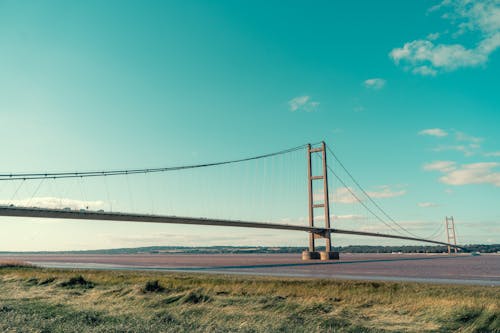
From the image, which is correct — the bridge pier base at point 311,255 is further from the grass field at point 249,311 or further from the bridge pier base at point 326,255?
the grass field at point 249,311

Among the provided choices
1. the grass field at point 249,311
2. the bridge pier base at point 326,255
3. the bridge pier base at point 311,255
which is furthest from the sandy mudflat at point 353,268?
the grass field at point 249,311

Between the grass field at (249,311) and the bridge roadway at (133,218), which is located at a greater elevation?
the bridge roadway at (133,218)

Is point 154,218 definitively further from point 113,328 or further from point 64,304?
point 113,328

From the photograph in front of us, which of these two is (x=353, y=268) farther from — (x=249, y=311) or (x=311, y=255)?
(x=249, y=311)

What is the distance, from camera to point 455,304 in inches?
454

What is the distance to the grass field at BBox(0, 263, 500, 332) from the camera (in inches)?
354

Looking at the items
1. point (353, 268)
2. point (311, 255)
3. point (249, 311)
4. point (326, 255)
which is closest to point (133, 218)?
point (311, 255)

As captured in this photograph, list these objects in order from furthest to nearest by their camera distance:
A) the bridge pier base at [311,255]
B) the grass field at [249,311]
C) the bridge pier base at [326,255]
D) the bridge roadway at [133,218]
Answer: the bridge pier base at [311,255], the bridge pier base at [326,255], the bridge roadway at [133,218], the grass field at [249,311]

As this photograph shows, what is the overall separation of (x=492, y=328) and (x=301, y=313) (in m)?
4.70

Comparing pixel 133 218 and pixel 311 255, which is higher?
pixel 133 218

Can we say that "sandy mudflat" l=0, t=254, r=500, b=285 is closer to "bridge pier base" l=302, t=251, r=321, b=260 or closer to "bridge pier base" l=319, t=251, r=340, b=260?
"bridge pier base" l=319, t=251, r=340, b=260

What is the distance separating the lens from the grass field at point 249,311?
8.99 m

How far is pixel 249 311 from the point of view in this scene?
1097cm

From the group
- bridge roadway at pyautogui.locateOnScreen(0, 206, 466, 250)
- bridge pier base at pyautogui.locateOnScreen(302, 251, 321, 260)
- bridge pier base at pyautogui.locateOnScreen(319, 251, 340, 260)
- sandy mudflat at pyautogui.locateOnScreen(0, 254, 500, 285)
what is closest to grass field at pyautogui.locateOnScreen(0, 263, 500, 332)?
sandy mudflat at pyautogui.locateOnScreen(0, 254, 500, 285)
